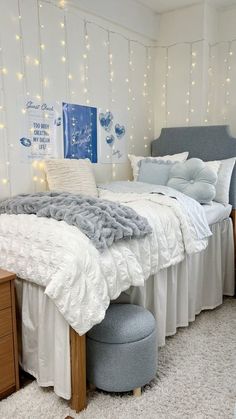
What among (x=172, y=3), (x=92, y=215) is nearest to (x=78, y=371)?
(x=92, y=215)

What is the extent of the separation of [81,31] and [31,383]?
243 centimetres

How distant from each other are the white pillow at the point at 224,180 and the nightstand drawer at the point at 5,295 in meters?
1.79

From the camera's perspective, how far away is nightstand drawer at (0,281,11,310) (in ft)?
5.20

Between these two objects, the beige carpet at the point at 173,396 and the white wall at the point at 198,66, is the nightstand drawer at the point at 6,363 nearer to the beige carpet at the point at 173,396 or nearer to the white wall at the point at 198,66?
the beige carpet at the point at 173,396

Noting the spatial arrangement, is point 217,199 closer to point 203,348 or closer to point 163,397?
point 203,348

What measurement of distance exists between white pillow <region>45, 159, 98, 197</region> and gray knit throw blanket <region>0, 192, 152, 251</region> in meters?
0.47

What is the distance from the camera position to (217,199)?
9.16ft

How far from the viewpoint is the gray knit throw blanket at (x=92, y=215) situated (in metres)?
1.57

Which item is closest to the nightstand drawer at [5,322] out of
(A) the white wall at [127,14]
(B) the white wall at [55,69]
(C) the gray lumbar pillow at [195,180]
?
(B) the white wall at [55,69]

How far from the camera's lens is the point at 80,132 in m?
2.77

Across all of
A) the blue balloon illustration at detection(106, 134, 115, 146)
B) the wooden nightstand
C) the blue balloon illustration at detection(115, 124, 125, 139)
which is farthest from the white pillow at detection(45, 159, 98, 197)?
the wooden nightstand

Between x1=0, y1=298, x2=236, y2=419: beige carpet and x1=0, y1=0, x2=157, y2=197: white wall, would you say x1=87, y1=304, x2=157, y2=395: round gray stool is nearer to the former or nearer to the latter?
x1=0, y1=298, x2=236, y2=419: beige carpet

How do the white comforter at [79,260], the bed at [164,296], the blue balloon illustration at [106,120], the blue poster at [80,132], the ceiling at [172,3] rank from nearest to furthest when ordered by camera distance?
the white comforter at [79,260] < the bed at [164,296] < the blue poster at [80,132] < the blue balloon illustration at [106,120] < the ceiling at [172,3]

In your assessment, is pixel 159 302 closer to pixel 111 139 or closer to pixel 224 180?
pixel 224 180
